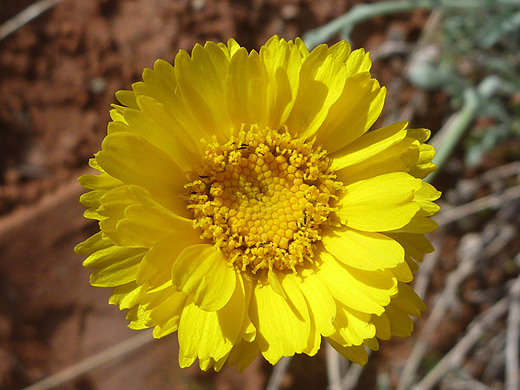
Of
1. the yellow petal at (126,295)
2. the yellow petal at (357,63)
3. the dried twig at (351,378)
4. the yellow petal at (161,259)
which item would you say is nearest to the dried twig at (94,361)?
the dried twig at (351,378)

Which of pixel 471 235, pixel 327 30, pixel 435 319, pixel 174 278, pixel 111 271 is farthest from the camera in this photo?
pixel 471 235

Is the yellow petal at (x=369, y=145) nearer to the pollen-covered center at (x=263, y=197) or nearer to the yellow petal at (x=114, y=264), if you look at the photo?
the pollen-covered center at (x=263, y=197)

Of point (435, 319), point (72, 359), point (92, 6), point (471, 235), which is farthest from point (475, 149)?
point (72, 359)

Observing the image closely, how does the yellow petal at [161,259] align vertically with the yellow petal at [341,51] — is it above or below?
below

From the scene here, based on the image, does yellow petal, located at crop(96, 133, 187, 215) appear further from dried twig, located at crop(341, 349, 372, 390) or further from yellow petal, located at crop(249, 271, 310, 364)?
dried twig, located at crop(341, 349, 372, 390)

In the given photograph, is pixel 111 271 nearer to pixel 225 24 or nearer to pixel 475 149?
pixel 225 24

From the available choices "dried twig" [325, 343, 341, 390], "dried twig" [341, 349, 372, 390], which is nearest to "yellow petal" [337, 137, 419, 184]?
"dried twig" [325, 343, 341, 390]

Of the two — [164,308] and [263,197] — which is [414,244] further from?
[164,308]
